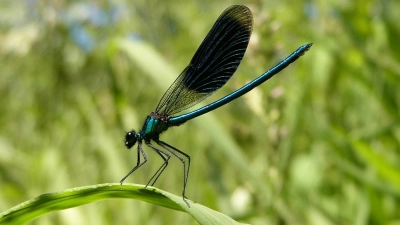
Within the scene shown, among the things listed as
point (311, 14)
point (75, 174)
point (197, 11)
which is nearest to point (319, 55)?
point (311, 14)

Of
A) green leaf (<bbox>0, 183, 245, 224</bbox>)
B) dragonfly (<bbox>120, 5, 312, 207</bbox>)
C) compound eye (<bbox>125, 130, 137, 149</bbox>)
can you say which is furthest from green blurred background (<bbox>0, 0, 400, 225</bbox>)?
green leaf (<bbox>0, 183, 245, 224</bbox>)

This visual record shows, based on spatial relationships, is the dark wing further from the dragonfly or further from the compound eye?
the compound eye

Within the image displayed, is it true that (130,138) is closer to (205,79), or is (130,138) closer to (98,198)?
(205,79)

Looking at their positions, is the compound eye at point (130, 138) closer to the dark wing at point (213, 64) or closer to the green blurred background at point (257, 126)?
the dark wing at point (213, 64)

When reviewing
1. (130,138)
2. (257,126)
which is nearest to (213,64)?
(257,126)

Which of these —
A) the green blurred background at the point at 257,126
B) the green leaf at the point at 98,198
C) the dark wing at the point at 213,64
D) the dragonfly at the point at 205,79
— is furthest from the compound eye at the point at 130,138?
the green leaf at the point at 98,198

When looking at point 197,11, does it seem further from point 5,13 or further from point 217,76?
point 217,76
